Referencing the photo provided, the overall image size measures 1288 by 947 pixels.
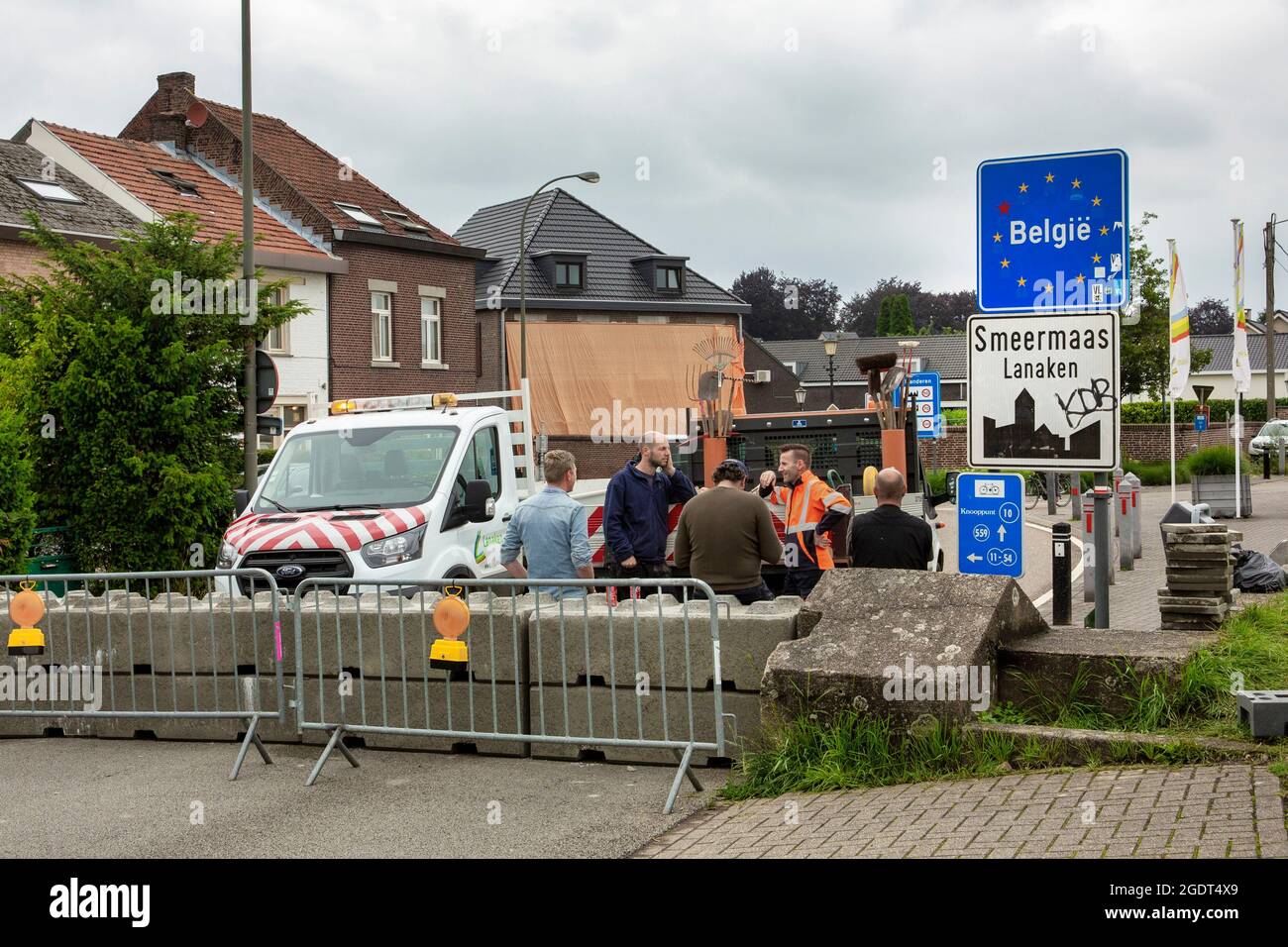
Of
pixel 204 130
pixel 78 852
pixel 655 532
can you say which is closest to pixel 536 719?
pixel 78 852

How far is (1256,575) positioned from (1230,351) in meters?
90.3

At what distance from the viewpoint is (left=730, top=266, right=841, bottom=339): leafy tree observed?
335 feet

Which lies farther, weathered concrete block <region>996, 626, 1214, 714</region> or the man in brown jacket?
the man in brown jacket

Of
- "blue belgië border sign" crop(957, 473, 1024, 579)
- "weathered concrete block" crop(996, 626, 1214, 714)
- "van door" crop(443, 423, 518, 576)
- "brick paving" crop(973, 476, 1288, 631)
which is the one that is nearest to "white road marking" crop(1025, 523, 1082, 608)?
"brick paving" crop(973, 476, 1288, 631)

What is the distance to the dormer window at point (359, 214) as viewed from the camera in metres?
36.1

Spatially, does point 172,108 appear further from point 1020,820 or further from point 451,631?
point 1020,820

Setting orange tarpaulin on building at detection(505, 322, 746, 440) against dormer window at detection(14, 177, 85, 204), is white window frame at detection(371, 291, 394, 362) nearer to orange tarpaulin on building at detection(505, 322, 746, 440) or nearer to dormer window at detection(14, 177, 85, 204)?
dormer window at detection(14, 177, 85, 204)

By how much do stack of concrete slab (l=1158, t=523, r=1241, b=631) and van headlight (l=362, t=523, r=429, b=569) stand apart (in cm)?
541

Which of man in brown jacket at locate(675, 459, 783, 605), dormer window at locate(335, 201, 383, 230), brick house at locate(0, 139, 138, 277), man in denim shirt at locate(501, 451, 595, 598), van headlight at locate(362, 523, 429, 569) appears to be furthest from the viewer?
dormer window at locate(335, 201, 383, 230)

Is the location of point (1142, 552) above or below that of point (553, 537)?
below

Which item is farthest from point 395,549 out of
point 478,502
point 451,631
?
point 451,631

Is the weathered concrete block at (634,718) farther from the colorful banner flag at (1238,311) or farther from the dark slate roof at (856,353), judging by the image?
the dark slate roof at (856,353)

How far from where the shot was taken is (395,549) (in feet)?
34.3

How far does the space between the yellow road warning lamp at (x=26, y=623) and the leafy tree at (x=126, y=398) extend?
256 inches
